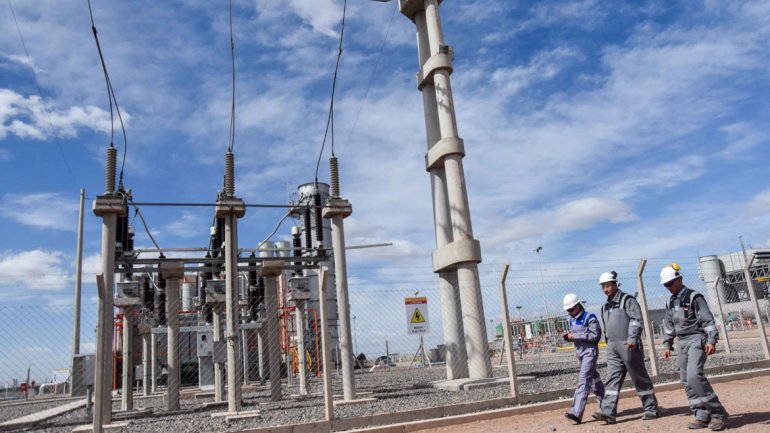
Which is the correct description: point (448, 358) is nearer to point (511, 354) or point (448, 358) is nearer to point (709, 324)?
point (511, 354)

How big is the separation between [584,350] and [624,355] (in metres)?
0.46

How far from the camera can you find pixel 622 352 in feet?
23.4

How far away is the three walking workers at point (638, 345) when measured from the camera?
6.38m

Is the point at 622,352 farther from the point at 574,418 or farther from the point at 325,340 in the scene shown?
the point at 325,340

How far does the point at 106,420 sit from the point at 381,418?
3.92 m

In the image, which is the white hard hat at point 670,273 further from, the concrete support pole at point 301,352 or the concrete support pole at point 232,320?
the concrete support pole at point 301,352

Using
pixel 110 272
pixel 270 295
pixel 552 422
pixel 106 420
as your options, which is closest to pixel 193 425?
pixel 106 420

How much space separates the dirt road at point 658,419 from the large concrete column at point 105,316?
4.03m

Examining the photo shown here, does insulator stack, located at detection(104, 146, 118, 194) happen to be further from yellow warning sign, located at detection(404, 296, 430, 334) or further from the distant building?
the distant building

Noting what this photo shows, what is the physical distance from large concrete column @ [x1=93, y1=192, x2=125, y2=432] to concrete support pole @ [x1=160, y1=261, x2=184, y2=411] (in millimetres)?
2012

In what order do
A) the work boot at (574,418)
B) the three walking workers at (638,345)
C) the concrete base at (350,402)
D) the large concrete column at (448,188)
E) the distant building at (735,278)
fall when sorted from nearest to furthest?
1. the three walking workers at (638,345)
2. the work boot at (574,418)
3. the concrete base at (350,402)
4. the large concrete column at (448,188)
5. the distant building at (735,278)

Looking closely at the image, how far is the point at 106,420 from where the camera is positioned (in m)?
8.41

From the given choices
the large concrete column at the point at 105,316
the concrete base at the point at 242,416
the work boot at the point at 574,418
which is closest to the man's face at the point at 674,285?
the work boot at the point at 574,418

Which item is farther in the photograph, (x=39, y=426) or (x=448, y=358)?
(x=448, y=358)
